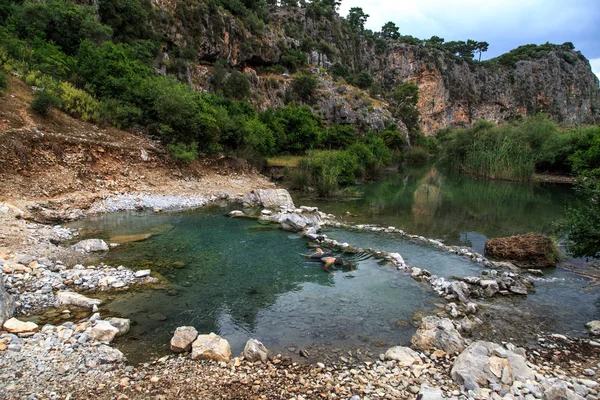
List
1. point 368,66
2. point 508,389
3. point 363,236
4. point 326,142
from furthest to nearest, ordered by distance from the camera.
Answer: point 368,66, point 326,142, point 363,236, point 508,389

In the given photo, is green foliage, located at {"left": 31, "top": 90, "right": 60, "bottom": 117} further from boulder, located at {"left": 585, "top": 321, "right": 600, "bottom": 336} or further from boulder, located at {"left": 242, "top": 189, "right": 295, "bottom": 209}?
boulder, located at {"left": 585, "top": 321, "right": 600, "bottom": 336}

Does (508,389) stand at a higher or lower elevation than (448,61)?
lower

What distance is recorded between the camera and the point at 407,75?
102 m

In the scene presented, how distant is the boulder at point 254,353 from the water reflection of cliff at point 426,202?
536 inches

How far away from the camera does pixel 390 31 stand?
113 m

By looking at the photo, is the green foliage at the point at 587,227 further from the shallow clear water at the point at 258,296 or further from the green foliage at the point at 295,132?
the green foliage at the point at 295,132

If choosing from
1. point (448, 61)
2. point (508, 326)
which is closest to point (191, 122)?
point (508, 326)

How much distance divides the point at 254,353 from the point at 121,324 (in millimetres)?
2819

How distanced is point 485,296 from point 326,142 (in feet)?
111

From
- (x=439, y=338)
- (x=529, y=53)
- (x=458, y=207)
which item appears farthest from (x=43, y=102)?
(x=529, y=53)

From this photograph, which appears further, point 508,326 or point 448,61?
point 448,61

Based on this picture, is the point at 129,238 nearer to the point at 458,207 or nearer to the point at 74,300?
the point at 74,300

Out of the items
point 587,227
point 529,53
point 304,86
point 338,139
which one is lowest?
point 587,227

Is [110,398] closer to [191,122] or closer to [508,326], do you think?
[508,326]
